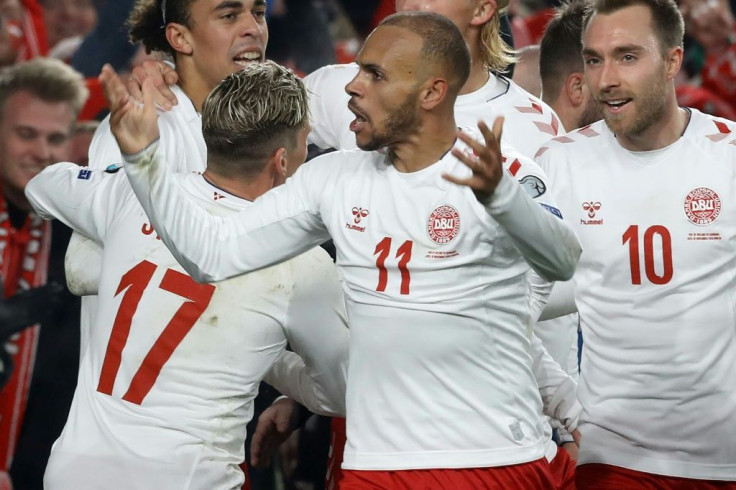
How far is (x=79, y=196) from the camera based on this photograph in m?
4.17

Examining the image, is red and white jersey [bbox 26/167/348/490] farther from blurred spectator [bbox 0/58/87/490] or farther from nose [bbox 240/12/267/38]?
blurred spectator [bbox 0/58/87/490]

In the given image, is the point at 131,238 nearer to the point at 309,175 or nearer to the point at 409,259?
the point at 309,175

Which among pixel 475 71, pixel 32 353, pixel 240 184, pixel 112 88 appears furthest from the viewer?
pixel 32 353

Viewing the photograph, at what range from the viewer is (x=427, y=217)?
3541 millimetres

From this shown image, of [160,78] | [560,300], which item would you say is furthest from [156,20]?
[560,300]

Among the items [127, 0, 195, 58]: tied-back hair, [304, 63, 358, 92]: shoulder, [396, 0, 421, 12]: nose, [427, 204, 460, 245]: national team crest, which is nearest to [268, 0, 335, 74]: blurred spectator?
[127, 0, 195, 58]: tied-back hair

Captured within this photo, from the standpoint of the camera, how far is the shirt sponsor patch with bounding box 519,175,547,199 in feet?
11.8

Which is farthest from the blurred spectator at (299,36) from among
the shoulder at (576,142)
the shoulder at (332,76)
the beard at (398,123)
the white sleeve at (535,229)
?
the white sleeve at (535,229)

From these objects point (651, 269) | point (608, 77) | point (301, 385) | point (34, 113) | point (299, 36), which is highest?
point (299, 36)

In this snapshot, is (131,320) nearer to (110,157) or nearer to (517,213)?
(110,157)

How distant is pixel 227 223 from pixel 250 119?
401 millimetres

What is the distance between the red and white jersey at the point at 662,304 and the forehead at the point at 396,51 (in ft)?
2.80

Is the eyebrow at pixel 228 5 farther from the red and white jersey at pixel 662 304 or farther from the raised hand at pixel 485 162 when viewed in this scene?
the raised hand at pixel 485 162

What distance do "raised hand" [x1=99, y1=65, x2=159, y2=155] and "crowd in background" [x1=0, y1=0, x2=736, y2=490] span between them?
6.69 feet
